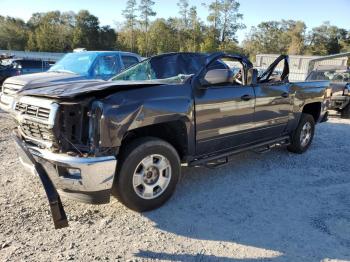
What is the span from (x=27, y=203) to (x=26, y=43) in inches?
2890

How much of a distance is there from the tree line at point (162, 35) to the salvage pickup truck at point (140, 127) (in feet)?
202

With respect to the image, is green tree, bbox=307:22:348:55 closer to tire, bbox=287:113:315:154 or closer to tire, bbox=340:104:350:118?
tire, bbox=340:104:350:118

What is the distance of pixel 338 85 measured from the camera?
12344 millimetres

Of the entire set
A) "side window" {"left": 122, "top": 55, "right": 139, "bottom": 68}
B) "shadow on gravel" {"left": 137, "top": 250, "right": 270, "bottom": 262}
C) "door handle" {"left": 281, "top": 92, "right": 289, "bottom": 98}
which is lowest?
"shadow on gravel" {"left": 137, "top": 250, "right": 270, "bottom": 262}

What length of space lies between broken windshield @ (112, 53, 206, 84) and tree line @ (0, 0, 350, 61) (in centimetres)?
6114

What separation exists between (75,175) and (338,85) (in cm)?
1126

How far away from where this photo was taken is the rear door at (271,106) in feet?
17.5

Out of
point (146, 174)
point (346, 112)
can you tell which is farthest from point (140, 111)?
point (346, 112)

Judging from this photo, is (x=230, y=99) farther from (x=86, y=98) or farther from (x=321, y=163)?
(x=321, y=163)

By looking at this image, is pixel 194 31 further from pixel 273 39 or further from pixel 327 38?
pixel 327 38

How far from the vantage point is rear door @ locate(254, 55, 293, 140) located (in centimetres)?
534

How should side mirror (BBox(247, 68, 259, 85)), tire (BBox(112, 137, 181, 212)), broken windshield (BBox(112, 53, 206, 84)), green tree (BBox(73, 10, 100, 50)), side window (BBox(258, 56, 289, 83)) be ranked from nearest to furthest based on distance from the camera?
tire (BBox(112, 137, 181, 212)) → broken windshield (BBox(112, 53, 206, 84)) → side mirror (BBox(247, 68, 259, 85)) → side window (BBox(258, 56, 289, 83)) → green tree (BBox(73, 10, 100, 50))

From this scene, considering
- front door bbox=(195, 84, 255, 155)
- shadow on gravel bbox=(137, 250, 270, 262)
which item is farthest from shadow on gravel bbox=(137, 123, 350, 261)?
front door bbox=(195, 84, 255, 155)

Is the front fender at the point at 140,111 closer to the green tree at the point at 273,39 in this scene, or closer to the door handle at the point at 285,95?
the door handle at the point at 285,95
